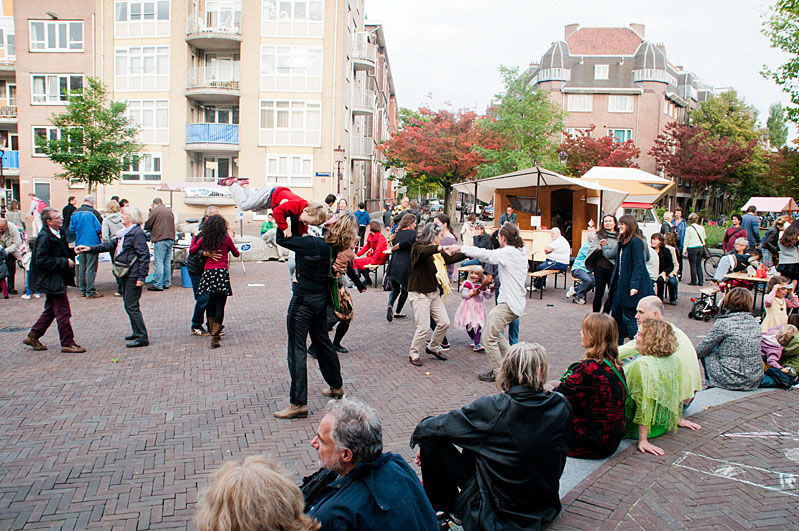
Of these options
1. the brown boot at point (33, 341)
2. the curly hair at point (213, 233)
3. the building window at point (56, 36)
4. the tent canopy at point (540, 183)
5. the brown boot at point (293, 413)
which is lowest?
the brown boot at point (293, 413)

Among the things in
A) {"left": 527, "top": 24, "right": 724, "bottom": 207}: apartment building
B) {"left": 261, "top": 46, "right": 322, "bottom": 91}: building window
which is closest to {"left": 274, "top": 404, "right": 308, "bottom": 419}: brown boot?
{"left": 261, "top": 46, "right": 322, "bottom": 91}: building window

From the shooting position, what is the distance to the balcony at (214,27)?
1237 inches

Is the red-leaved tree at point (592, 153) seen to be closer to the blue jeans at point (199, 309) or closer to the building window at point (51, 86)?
the building window at point (51, 86)

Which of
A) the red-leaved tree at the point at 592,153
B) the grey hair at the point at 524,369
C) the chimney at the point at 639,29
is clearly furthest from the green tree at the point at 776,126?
the grey hair at the point at 524,369

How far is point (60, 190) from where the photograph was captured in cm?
3475

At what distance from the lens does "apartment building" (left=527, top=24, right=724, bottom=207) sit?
4988 cm

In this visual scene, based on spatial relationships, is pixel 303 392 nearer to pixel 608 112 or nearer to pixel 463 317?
pixel 463 317

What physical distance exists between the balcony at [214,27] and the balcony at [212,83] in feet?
4.74

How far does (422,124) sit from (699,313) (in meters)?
27.8

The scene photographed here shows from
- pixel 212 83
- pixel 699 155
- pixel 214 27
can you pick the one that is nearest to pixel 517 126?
pixel 212 83

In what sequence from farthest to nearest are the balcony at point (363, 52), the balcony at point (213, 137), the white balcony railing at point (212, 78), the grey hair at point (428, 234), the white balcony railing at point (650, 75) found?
the white balcony railing at point (650, 75) → the balcony at point (363, 52) → the white balcony railing at point (212, 78) → the balcony at point (213, 137) → the grey hair at point (428, 234)

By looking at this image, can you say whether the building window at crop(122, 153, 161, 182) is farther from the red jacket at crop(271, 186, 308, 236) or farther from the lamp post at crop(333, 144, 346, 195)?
the red jacket at crop(271, 186, 308, 236)

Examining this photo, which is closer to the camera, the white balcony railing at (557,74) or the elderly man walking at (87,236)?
the elderly man walking at (87,236)

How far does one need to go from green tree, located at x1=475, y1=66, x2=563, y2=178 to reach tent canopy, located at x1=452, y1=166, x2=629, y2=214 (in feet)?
32.4
